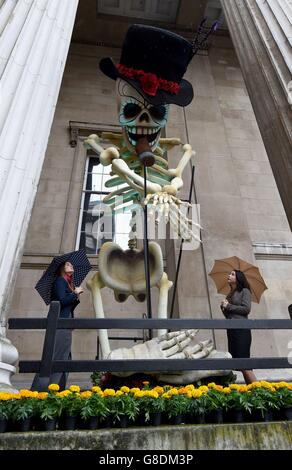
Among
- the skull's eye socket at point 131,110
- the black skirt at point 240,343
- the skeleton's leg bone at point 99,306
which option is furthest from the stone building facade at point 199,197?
the skull's eye socket at point 131,110

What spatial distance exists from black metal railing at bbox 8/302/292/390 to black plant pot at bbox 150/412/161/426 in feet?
1.56

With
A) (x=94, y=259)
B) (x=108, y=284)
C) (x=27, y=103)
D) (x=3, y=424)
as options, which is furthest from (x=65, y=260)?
(x=94, y=259)

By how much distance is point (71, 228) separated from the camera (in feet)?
30.6

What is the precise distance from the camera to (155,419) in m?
1.95

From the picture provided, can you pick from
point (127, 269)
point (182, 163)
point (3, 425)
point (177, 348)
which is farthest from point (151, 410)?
point (182, 163)

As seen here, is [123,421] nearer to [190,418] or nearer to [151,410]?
[151,410]

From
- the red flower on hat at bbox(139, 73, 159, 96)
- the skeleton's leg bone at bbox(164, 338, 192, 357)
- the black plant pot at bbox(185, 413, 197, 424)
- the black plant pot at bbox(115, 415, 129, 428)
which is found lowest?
the black plant pot at bbox(115, 415, 129, 428)

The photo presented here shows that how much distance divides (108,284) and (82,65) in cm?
1139

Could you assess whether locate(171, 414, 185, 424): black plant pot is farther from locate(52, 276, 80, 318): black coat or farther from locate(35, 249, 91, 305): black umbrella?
locate(35, 249, 91, 305): black umbrella

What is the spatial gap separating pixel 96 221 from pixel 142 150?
18.2ft

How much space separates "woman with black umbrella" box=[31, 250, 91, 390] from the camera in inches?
149

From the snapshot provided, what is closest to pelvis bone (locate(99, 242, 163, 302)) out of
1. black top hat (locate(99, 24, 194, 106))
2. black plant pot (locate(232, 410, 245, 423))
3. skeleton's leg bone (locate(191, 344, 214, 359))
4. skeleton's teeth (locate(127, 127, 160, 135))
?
skeleton's leg bone (locate(191, 344, 214, 359))

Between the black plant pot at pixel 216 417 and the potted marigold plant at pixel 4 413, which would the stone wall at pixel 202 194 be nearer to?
the black plant pot at pixel 216 417

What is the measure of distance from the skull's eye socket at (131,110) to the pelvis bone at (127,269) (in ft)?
6.97
